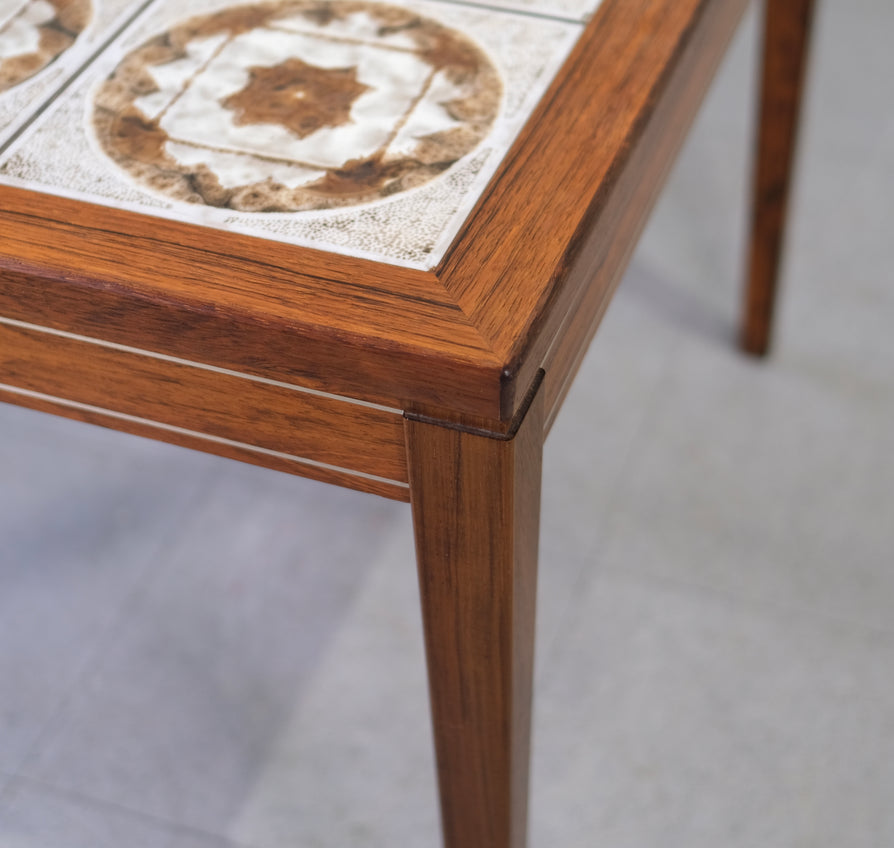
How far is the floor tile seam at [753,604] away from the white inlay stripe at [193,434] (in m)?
0.62

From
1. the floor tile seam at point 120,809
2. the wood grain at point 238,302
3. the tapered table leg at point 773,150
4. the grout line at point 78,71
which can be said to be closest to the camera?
the wood grain at point 238,302

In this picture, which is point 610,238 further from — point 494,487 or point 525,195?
point 494,487

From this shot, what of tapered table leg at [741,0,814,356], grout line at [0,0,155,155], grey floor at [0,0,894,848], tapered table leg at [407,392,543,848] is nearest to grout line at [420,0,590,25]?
grout line at [0,0,155,155]

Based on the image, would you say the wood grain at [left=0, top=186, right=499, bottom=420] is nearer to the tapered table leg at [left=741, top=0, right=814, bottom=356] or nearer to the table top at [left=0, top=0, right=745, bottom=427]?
the table top at [left=0, top=0, right=745, bottom=427]

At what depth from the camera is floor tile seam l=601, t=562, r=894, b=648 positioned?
3.70ft

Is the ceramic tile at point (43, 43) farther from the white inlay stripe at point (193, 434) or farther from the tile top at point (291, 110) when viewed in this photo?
the white inlay stripe at point (193, 434)

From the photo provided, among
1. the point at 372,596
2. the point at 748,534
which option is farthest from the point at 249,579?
the point at 748,534

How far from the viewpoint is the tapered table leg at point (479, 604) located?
0.56m

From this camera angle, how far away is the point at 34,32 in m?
0.73

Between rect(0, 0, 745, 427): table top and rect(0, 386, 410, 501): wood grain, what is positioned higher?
Answer: rect(0, 0, 745, 427): table top

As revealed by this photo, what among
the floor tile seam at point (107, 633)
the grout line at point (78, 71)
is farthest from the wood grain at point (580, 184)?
the floor tile seam at point (107, 633)

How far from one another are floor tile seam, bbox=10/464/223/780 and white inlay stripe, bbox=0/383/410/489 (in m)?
0.51

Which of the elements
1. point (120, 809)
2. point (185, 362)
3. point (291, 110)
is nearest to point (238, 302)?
point (185, 362)

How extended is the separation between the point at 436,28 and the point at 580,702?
641 mm
